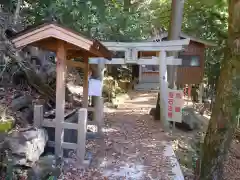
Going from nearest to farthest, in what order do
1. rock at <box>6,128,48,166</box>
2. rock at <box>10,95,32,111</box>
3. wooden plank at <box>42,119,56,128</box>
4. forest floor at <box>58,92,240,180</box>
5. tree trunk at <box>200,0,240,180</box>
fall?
1. rock at <box>6,128,48,166</box>
2. tree trunk at <box>200,0,240,180</box>
3. forest floor at <box>58,92,240,180</box>
4. wooden plank at <box>42,119,56,128</box>
5. rock at <box>10,95,32,111</box>

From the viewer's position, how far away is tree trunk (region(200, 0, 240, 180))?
5.03m

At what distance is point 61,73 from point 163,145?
11.4ft

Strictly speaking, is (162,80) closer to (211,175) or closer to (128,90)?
(211,175)

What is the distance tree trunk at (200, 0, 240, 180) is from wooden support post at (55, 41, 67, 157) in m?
2.80

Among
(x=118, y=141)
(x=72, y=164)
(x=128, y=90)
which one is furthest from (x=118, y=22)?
(x=128, y=90)

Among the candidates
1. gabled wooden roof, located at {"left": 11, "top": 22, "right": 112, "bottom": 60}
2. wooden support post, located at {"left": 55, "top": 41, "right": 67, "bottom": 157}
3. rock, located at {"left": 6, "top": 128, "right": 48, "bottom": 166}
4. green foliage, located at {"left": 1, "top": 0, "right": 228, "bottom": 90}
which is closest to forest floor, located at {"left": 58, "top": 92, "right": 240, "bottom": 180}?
wooden support post, located at {"left": 55, "top": 41, "right": 67, "bottom": 157}

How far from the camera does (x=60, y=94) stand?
18.0 ft

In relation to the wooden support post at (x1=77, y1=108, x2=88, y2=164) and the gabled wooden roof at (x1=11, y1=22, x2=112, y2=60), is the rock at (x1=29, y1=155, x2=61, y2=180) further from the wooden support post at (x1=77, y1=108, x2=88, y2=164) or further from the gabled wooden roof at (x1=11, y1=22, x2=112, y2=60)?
the gabled wooden roof at (x1=11, y1=22, x2=112, y2=60)

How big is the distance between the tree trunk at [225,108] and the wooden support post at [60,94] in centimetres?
280

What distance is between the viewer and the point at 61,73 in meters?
5.47

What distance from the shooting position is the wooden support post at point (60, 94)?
214 inches

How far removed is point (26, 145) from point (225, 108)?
3.50 meters

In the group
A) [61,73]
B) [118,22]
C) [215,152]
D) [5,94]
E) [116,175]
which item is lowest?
[116,175]

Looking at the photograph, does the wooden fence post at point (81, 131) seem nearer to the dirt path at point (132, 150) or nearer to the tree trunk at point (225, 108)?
the dirt path at point (132, 150)
